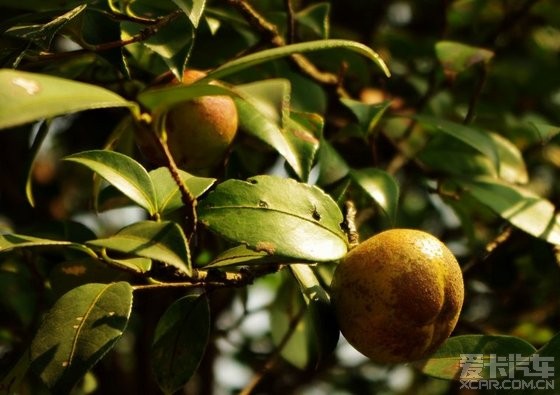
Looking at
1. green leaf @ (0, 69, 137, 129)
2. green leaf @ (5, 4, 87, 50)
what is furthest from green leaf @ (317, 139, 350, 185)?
green leaf @ (0, 69, 137, 129)

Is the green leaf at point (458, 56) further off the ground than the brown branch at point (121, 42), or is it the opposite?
the brown branch at point (121, 42)

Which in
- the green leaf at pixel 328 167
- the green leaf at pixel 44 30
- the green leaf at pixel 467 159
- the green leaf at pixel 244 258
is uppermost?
the green leaf at pixel 44 30

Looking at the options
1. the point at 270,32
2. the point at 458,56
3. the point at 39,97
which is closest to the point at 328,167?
the point at 270,32

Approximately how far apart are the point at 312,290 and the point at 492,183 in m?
0.47

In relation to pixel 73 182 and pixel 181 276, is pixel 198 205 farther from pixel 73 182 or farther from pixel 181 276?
pixel 73 182

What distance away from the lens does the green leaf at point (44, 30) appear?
0.79m

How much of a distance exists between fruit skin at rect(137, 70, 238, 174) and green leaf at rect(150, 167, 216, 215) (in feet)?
0.16

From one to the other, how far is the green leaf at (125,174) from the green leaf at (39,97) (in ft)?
0.63

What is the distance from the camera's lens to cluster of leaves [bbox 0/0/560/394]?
0.75 m

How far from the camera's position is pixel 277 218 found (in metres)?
0.78

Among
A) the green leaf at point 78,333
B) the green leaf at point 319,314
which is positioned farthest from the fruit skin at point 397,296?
the green leaf at point 78,333

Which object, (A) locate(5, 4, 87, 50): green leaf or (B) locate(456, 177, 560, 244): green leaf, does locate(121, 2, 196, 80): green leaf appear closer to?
(A) locate(5, 4, 87, 50): green leaf

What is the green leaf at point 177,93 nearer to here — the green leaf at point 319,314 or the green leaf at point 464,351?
the green leaf at point 319,314

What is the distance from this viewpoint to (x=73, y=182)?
6.19 ft
